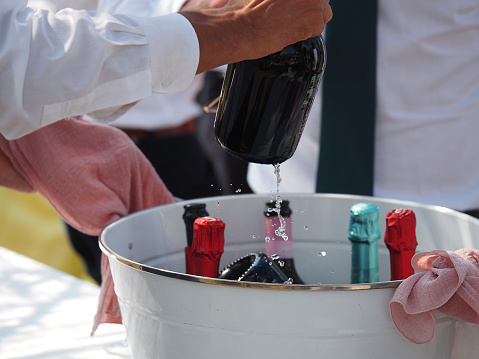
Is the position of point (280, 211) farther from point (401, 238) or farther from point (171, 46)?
point (171, 46)

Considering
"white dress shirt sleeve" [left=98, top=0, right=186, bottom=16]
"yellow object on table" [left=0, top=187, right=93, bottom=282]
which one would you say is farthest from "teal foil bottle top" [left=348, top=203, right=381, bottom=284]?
"yellow object on table" [left=0, top=187, right=93, bottom=282]

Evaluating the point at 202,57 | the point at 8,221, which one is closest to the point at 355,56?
the point at 202,57

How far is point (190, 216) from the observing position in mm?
873

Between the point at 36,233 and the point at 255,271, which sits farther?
the point at 36,233

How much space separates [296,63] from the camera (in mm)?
773

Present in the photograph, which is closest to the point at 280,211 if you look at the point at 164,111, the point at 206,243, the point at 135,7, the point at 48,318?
the point at 206,243

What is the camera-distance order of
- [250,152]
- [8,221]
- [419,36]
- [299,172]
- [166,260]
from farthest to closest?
1. [8,221]
2. [299,172]
3. [419,36]
4. [166,260]
5. [250,152]

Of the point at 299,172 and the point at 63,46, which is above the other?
the point at 63,46

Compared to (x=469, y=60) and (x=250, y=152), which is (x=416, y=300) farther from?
(x=469, y=60)

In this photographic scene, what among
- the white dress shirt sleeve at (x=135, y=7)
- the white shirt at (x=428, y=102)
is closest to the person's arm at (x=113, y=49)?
the white shirt at (x=428, y=102)

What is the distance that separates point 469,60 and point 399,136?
0.20 meters

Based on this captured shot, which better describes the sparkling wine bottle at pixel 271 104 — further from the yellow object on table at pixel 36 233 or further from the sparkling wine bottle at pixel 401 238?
the yellow object on table at pixel 36 233

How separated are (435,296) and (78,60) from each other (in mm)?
424

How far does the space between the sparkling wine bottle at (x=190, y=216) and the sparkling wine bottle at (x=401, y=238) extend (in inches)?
9.8
